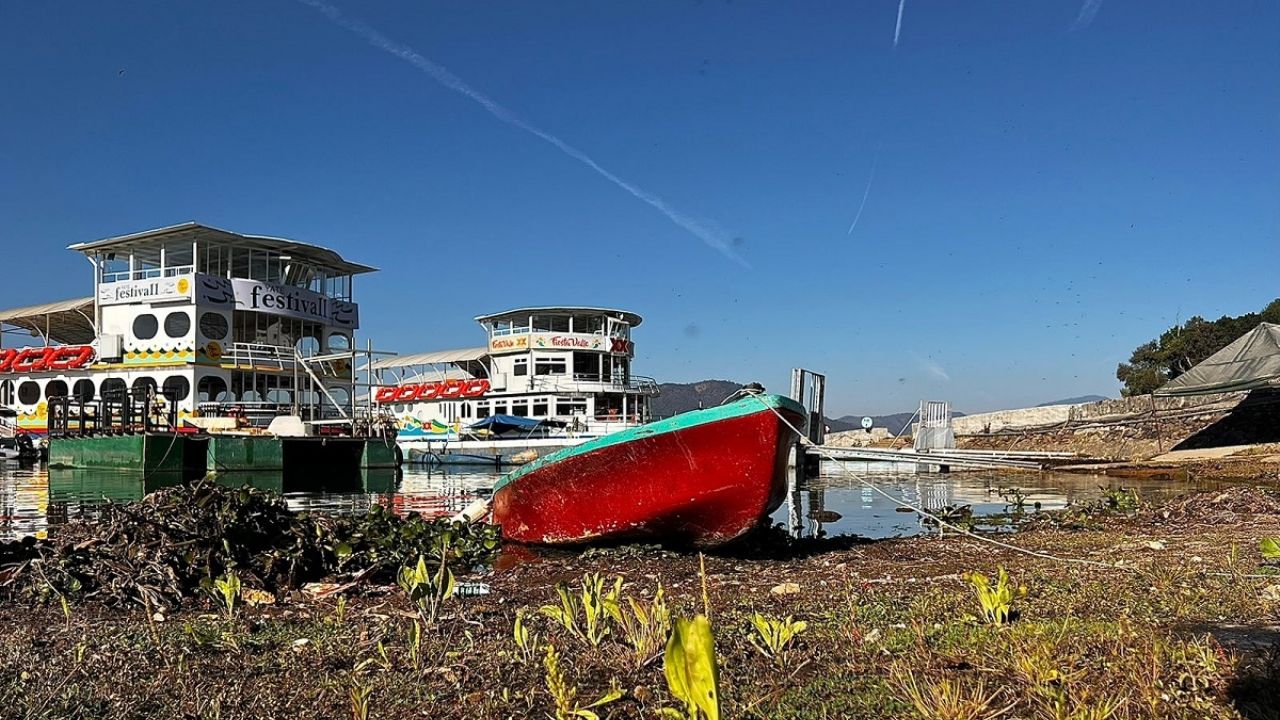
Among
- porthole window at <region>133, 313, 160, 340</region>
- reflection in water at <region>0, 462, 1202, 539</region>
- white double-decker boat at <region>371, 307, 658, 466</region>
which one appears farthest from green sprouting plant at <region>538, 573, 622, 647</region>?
porthole window at <region>133, 313, 160, 340</region>

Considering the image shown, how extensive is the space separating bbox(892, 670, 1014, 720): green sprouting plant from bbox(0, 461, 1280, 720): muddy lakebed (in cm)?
1

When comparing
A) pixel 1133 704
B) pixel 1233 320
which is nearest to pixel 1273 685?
pixel 1133 704

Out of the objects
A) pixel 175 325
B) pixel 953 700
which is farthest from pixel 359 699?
pixel 175 325

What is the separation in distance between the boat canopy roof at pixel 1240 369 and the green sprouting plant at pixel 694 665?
27.7 metres

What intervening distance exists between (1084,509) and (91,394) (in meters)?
39.6

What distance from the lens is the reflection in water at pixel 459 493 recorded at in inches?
616

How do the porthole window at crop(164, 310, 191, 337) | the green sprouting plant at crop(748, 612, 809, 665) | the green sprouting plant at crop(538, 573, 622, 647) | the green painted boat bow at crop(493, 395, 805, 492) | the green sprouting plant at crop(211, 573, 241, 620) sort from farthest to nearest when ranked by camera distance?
the porthole window at crop(164, 310, 191, 337)
the green painted boat bow at crop(493, 395, 805, 492)
the green sprouting plant at crop(211, 573, 241, 620)
the green sprouting plant at crop(538, 573, 622, 647)
the green sprouting plant at crop(748, 612, 809, 665)

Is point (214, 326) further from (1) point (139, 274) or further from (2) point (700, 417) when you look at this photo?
(2) point (700, 417)

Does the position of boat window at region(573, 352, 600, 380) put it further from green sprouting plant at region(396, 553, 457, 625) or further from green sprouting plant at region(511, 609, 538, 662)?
green sprouting plant at region(511, 609, 538, 662)

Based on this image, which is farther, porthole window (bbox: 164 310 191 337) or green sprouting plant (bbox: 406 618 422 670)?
porthole window (bbox: 164 310 191 337)

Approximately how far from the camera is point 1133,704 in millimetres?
3025

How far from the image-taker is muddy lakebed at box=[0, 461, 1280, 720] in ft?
11.0

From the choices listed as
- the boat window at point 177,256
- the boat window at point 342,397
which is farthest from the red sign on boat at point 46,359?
the boat window at point 342,397

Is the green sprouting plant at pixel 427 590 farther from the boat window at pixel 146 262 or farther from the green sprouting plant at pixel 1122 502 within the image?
the boat window at pixel 146 262
